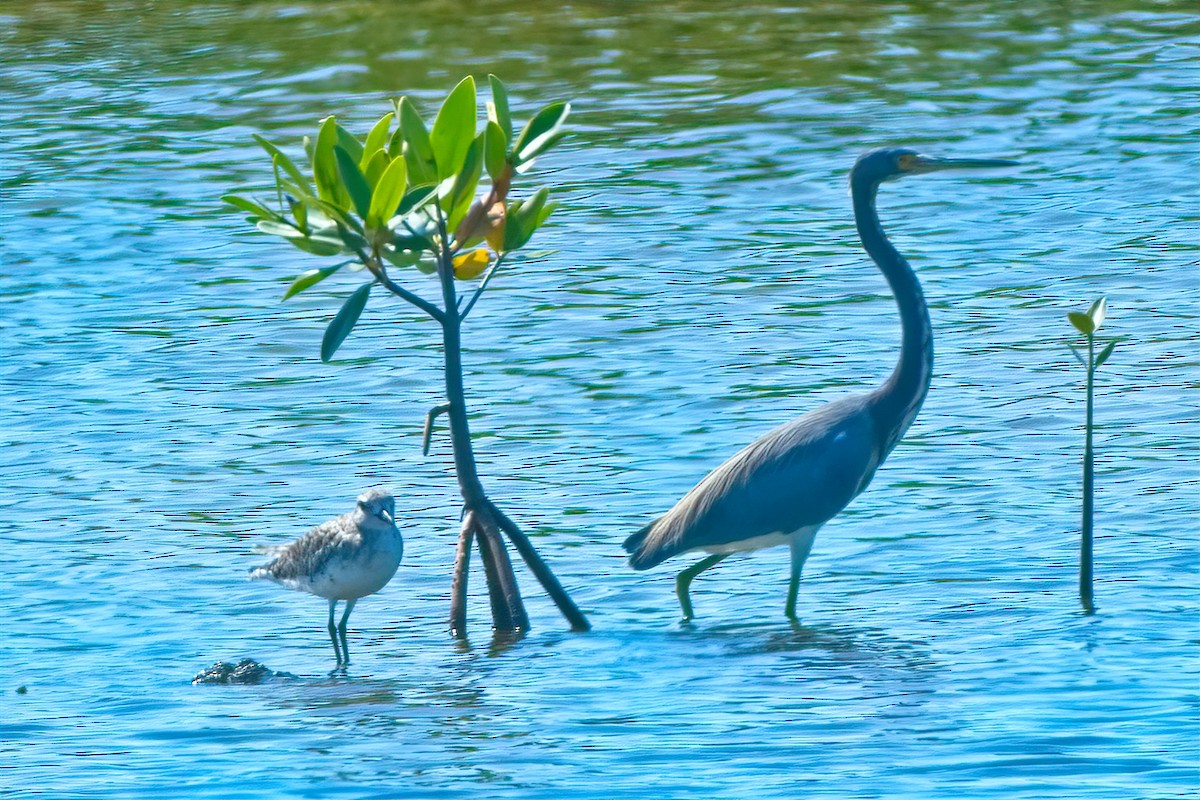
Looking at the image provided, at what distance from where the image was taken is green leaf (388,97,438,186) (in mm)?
7445

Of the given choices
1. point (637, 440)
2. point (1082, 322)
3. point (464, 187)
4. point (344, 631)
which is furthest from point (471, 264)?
point (637, 440)

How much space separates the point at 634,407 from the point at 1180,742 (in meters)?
4.86

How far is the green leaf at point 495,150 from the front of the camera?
745cm

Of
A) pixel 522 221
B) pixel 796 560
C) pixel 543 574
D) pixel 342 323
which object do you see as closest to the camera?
pixel 342 323

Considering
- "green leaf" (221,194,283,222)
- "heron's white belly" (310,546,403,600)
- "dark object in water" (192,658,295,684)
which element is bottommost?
"dark object in water" (192,658,295,684)

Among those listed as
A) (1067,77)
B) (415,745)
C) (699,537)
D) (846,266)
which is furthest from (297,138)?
(415,745)

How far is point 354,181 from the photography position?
719 centimetres

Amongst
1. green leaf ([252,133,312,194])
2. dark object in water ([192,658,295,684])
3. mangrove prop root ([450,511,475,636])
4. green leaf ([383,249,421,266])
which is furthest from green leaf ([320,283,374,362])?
dark object in water ([192,658,295,684])

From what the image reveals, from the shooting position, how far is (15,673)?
773 cm

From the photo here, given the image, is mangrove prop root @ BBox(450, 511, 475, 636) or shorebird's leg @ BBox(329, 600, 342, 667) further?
mangrove prop root @ BBox(450, 511, 475, 636)

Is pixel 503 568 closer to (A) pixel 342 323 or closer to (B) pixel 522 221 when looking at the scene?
(A) pixel 342 323

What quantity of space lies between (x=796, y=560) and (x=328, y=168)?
258 centimetres

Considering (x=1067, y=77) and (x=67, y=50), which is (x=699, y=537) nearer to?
(x=1067, y=77)

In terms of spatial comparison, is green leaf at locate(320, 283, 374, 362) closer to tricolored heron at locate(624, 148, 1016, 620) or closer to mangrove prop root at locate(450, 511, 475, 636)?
mangrove prop root at locate(450, 511, 475, 636)
